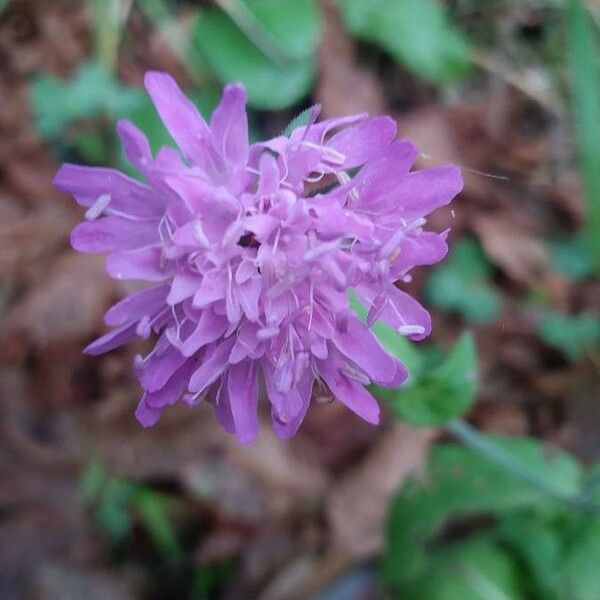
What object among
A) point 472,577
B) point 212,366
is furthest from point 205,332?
point 472,577

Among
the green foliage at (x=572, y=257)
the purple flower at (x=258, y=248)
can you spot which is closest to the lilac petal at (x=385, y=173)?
the purple flower at (x=258, y=248)

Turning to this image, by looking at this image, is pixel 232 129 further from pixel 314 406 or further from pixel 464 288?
pixel 464 288

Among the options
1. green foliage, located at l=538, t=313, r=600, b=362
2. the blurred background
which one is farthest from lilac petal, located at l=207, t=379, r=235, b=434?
green foliage, located at l=538, t=313, r=600, b=362

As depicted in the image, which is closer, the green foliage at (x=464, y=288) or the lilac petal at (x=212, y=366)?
the lilac petal at (x=212, y=366)

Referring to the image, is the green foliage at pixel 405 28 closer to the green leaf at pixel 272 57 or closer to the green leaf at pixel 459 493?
the green leaf at pixel 272 57

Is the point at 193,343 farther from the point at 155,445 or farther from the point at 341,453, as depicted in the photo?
the point at 341,453

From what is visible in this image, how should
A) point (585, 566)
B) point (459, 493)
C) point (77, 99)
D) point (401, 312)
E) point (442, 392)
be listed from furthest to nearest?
point (77, 99) < point (459, 493) < point (585, 566) < point (442, 392) < point (401, 312)

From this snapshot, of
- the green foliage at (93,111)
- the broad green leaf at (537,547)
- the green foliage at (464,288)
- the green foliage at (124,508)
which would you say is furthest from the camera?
the green foliage at (464,288)
